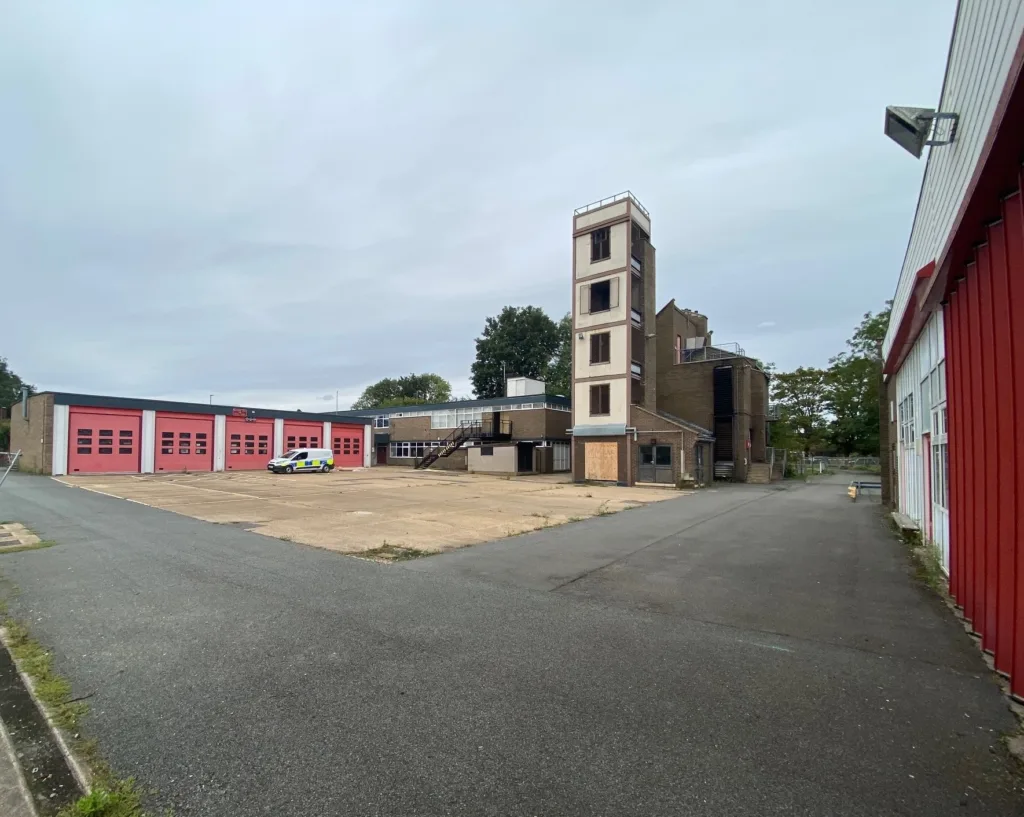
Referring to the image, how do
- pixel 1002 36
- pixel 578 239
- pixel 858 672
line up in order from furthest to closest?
pixel 578 239 < pixel 858 672 < pixel 1002 36

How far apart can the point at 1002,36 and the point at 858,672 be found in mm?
4666

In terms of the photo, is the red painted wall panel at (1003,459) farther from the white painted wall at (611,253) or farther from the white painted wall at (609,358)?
the white painted wall at (611,253)

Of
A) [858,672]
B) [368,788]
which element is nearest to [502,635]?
[368,788]

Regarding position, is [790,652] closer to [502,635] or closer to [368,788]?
[502,635]

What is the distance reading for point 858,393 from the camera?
51.6m

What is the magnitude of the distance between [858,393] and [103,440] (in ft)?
205

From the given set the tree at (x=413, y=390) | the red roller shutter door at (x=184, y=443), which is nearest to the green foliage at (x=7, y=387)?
the tree at (x=413, y=390)

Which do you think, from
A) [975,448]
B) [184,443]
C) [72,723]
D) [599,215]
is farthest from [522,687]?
[184,443]

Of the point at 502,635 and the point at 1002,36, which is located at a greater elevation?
the point at 1002,36

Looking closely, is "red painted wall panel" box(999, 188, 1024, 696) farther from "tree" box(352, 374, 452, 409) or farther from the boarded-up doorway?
"tree" box(352, 374, 452, 409)

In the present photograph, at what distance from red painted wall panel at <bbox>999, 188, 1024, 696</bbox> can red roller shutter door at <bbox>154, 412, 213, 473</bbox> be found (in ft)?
142

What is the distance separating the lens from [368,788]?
270 centimetres

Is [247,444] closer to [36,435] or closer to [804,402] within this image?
[36,435]

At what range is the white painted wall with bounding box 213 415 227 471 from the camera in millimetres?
40219
